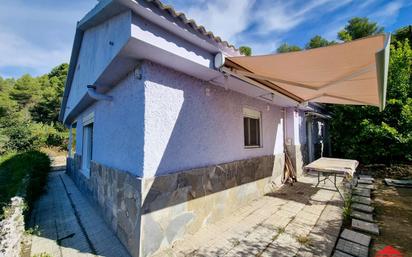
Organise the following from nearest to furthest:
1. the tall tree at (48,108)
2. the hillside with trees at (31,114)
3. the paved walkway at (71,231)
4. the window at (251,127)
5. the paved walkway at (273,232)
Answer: the paved walkway at (273,232)
the paved walkway at (71,231)
the window at (251,127)
the hillside with trees at (31,114)
the tall tree at (48,108)

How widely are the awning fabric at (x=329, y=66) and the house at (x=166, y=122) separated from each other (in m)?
0.07

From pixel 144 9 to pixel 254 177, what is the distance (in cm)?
829

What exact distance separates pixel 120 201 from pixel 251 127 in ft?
23.7

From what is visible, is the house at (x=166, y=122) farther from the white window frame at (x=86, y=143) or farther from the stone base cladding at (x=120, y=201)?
the white window frame at (x=86, y=143)

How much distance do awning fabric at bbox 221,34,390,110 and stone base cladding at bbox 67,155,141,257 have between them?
15.3ft

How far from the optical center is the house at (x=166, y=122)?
4.86 meters

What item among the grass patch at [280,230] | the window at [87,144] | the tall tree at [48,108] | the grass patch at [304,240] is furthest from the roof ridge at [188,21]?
the tall tree at [48,108]

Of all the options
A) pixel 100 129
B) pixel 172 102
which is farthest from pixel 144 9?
pixel 100 129

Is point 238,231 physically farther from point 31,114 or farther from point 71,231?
point 31,114

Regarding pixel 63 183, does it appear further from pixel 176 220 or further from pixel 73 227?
pixel 176 220

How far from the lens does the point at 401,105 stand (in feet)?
47.0

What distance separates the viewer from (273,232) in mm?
6176

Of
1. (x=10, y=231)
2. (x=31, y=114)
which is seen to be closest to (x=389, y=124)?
(x=10, y=231)

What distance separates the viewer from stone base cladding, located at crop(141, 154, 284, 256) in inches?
199
